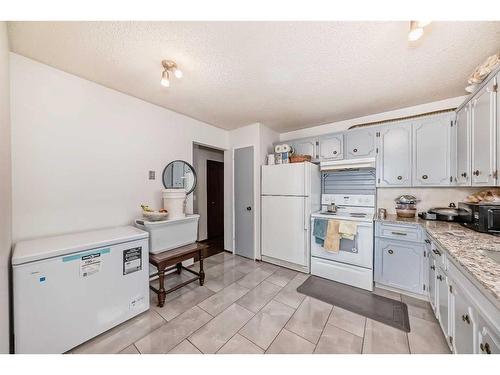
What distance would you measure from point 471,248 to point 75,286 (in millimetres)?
2842

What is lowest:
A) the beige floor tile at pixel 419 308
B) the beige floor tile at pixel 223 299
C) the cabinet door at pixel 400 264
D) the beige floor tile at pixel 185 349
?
the beige floor tile at pixel 223 299

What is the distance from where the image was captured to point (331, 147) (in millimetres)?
2912

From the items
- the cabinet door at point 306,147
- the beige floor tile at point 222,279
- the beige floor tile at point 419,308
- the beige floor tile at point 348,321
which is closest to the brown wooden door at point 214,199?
the beige floor tile at point 222,279

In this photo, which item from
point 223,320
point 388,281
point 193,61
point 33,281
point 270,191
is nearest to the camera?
point 33,281

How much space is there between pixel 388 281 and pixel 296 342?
145 cm

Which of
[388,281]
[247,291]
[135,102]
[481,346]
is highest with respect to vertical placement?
[135,102]

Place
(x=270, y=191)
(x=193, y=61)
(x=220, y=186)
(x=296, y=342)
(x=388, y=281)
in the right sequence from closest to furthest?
(x=296, y=342) → (x=193, y=61) → (x=388, y=281) → (x=270, y=191) → (x=220, y=186)

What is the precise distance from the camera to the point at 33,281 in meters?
1.26

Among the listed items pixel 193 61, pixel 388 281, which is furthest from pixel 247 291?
pixel 193 61

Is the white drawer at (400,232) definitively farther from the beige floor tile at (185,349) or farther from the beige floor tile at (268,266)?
the beige floor tile at (185,349)

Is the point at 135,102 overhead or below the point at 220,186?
overhead

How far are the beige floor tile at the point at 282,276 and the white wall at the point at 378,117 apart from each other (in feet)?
7.67

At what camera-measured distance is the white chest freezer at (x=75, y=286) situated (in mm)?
1241

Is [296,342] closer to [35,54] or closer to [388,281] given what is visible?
[388,281]
